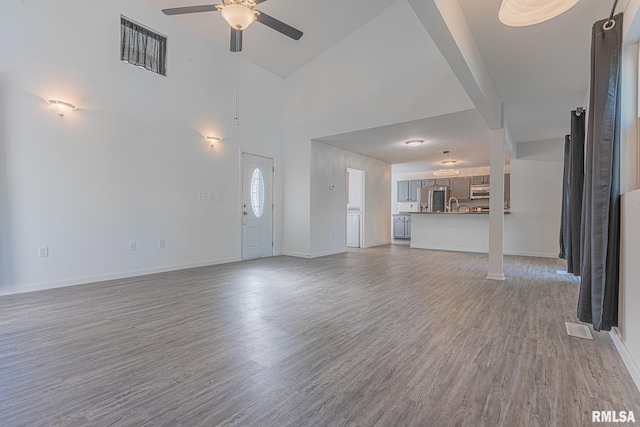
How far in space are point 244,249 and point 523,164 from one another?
21.4ft

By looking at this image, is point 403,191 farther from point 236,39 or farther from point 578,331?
point 578,331

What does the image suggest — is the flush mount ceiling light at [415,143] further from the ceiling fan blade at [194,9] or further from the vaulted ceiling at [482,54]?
the ceiling fan blade at [194,9]

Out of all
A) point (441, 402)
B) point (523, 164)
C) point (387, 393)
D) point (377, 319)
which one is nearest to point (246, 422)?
point (387, 393)

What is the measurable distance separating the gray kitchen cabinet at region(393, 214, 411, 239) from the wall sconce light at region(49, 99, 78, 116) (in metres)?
9.64

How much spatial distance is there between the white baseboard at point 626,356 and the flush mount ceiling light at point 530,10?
6.57ft

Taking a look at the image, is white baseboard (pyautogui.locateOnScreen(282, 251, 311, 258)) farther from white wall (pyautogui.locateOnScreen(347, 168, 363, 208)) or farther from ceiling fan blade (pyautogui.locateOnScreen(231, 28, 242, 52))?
ceiling fan blade (pyautogui.locateOnScreen(231, 28, 242, 52))

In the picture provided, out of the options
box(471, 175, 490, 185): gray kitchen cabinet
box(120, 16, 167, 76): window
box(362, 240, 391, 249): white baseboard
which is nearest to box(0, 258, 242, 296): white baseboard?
box(120, 16, 167, 76): window

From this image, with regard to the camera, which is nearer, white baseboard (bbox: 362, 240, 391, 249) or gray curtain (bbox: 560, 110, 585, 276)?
gray curtain (bbox: 560, 110, 585, 276)

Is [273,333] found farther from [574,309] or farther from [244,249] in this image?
[244,249]

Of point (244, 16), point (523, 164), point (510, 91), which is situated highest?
point (244, 16)

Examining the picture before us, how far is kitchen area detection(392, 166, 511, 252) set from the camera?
294 inches

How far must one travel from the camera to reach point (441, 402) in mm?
1572

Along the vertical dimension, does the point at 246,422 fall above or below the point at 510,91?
below

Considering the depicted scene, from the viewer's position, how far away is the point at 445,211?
943 centimetres
